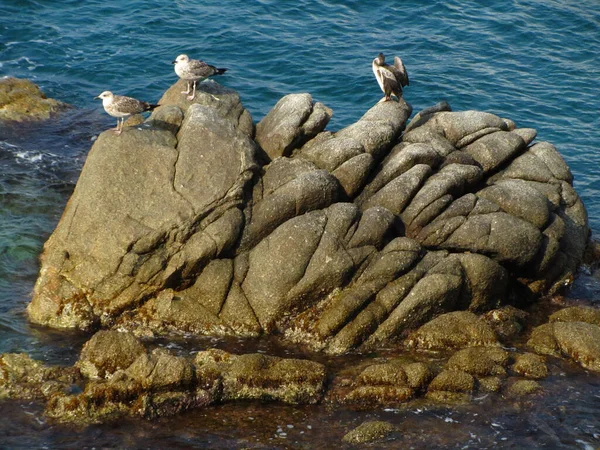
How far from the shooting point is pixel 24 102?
94.5ft

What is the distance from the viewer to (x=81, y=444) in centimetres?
1448

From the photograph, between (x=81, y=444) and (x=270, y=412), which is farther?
(x=270, y=412)

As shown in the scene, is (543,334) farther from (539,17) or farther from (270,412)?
(539,17)

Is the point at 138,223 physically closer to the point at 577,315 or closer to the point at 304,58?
the point at 577,315

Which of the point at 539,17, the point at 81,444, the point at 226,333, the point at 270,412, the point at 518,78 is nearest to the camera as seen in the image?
the point at 81,444

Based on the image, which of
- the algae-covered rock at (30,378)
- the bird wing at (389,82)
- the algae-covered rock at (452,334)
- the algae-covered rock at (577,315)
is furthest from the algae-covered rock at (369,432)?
the bird wing at (389,82)

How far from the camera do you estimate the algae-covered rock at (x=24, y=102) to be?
1115 inches

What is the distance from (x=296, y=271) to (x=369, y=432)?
461 centimetres

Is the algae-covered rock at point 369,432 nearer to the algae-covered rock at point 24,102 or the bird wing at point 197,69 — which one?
the bird wing at point 197,69

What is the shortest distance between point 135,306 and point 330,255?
15.2 feet

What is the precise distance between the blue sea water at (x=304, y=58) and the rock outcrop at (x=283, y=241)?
207 inches

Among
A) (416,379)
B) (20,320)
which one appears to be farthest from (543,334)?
(20,320)

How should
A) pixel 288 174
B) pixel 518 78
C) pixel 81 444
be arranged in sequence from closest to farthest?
pixel 81 444
pixel 288 174
pixel 518 78

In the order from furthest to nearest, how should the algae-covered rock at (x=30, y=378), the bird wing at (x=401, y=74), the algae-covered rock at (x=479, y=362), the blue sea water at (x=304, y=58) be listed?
the blue sea water at (x=304, y=58), the bird wing at (x=401, y=74), the algae-covered rock at (x=479, y=362), the algae-covered rock at (x=30, y=378)
